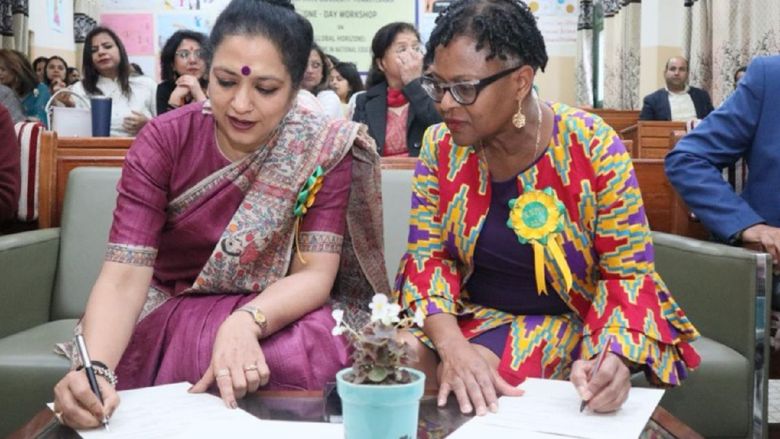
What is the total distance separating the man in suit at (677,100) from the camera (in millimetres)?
7344

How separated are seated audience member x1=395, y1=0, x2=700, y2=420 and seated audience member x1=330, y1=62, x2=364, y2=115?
4.84m

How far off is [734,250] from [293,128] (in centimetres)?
98

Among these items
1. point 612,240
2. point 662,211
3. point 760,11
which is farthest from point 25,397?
point 760,11

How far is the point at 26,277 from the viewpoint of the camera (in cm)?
215

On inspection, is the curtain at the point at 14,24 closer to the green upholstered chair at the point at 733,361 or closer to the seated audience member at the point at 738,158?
the seated audience member at the point at 738,158

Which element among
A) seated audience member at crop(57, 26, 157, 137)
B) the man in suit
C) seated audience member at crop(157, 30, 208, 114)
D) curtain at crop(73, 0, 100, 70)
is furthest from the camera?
curtain at crop(73, 0, 100, 70)

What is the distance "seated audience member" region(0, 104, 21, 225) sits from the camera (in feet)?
8.11

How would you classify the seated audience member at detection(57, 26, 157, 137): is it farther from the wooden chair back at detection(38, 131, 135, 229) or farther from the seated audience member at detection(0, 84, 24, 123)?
the wooden chair back at detection(38, 131, 135, 229)

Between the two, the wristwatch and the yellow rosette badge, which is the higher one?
the yellow rosette badge

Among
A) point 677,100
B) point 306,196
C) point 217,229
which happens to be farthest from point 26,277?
point 677,100

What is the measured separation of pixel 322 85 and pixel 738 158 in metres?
2.55

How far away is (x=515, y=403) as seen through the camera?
1.23 metres

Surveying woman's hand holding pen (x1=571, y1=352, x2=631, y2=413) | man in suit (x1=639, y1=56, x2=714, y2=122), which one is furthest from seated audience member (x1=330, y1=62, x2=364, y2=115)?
woman's hand holding pen (x1=571, y1=352, x2=631, y2=413)

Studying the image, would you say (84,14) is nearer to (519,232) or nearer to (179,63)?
(179,63)
